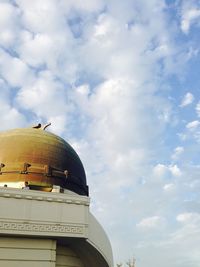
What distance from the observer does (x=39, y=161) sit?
1565cm

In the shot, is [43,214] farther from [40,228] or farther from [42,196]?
[42,196]

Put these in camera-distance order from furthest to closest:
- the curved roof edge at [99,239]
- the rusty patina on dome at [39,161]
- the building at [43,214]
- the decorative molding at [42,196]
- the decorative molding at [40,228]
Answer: the rusty patina on dome at [39,161] < the curved roof edge at [99,239] < the decorative molding at [42,196] < the building at [43,214] < the decorative molding at [40,228]

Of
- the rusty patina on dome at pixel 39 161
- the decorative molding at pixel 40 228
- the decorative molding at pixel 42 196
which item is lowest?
the decorative molding at pixel 40 228

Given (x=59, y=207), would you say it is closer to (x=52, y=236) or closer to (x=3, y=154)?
(x=52, y=236)

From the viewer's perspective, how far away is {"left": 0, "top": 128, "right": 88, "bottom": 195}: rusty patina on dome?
1508cm

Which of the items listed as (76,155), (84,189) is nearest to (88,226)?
(84,189)

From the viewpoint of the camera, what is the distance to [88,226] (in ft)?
41.4

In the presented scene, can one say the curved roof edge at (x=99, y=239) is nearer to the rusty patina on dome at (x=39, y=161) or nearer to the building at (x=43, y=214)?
the building at (x=43, y=214)

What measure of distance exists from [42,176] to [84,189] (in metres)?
2.76

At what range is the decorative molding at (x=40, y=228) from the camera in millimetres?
11492

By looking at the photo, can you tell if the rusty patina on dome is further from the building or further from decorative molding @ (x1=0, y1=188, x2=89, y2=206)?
decorative molding @ (x1=0, y1=188, x2=89, y2=206)

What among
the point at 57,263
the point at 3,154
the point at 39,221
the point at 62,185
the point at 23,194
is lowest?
the point at 57,263

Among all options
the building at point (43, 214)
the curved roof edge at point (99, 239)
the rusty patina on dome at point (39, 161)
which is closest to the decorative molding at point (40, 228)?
the building at point (43, 214)

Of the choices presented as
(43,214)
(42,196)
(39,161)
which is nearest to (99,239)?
(43,214)
